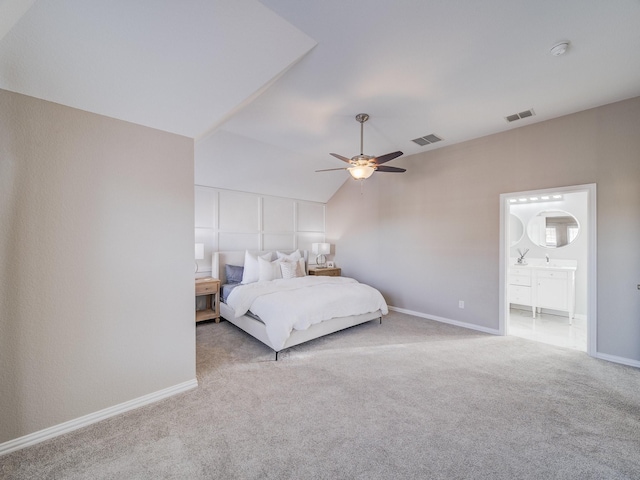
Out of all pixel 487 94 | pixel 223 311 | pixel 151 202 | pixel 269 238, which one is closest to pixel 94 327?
pixel 151 202

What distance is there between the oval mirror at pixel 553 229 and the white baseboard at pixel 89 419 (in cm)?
632

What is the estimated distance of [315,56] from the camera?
92.1 inches

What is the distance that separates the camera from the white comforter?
3.10m

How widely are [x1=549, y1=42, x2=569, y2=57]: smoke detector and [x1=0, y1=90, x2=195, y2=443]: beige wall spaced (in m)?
3.31

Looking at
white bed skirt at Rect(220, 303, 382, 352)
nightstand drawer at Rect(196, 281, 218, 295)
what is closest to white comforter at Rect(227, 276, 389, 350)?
white bed skirt at Rect(220, 303, 382, 352)

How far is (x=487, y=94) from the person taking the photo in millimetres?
2936

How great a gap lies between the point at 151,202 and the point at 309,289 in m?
2.30

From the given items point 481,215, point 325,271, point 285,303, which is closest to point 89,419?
point 285,303

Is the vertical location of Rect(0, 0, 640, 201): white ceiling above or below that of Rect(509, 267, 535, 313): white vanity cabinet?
above

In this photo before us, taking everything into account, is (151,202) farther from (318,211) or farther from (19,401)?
(318,211)

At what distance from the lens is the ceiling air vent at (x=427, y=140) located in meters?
4.14

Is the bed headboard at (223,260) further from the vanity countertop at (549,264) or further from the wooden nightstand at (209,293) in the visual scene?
the vanity countertop at (549,264)

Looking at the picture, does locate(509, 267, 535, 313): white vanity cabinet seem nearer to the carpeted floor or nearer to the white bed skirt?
the carpeted floor

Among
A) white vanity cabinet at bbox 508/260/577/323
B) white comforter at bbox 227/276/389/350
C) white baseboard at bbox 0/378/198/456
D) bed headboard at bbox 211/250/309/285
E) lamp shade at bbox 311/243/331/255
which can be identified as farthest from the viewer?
lamp shade at bbox 311/243/331/255
